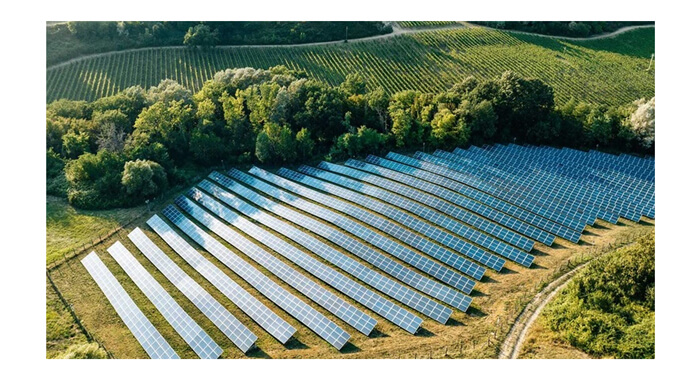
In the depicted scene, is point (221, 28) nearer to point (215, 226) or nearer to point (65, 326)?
point (215, 226)

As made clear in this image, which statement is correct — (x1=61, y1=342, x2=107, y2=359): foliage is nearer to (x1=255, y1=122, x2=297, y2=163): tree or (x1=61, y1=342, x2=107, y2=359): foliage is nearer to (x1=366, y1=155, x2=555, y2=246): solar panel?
(x1=255, y1=122, x2=297, y2=163): tree

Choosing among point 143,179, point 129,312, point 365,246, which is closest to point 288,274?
point 365,246

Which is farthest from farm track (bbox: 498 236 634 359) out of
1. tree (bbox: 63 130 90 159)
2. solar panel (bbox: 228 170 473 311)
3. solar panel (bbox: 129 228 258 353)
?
tree (bbox: 63 130 90 159)

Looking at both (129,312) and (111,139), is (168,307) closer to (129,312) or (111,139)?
(129,312)

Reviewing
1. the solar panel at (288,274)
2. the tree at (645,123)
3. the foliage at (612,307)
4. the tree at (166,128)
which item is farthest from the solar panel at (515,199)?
the tree at (166,128)

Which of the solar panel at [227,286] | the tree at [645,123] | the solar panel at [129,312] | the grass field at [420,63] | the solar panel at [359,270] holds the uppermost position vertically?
the grass field at [420,63]

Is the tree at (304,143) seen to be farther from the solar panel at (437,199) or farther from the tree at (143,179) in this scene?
the tree at (143,179)
